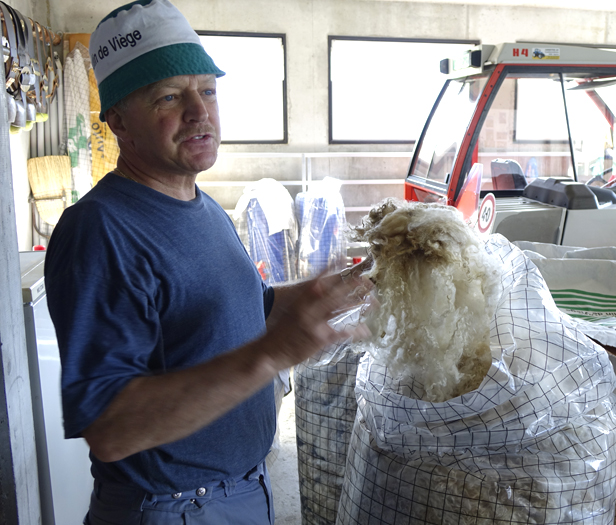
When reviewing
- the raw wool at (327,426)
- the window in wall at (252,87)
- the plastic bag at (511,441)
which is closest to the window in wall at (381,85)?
the window in wall at (252,87)

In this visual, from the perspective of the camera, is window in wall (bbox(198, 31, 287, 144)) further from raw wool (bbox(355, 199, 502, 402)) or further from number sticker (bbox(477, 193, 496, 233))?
raw wool (bbox(355, 199, 502, 402))

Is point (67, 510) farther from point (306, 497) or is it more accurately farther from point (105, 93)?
point (105, 93)

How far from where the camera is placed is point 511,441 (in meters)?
0.94

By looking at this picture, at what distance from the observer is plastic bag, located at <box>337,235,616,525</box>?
0.91 m

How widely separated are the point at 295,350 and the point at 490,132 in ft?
10.4

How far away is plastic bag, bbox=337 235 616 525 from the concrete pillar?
83cm

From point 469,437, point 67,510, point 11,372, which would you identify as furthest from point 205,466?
point 67,510

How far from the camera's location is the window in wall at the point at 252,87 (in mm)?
5867

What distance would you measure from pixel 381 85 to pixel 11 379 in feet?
19.0

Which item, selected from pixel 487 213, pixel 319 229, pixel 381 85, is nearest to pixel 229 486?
pixel 487 213

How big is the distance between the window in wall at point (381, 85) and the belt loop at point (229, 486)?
17.6 feet

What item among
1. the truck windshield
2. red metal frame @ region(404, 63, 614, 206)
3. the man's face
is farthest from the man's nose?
the truck windshield

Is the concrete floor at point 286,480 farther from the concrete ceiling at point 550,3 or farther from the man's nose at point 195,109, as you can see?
the concrete ceiling at point 550,3

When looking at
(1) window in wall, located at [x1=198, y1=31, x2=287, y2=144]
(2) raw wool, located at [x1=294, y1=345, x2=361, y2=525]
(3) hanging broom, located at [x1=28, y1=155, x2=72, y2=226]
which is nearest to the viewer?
(2) raw wool, located at [x1=294, y1=345, x2=361, y2=525]
